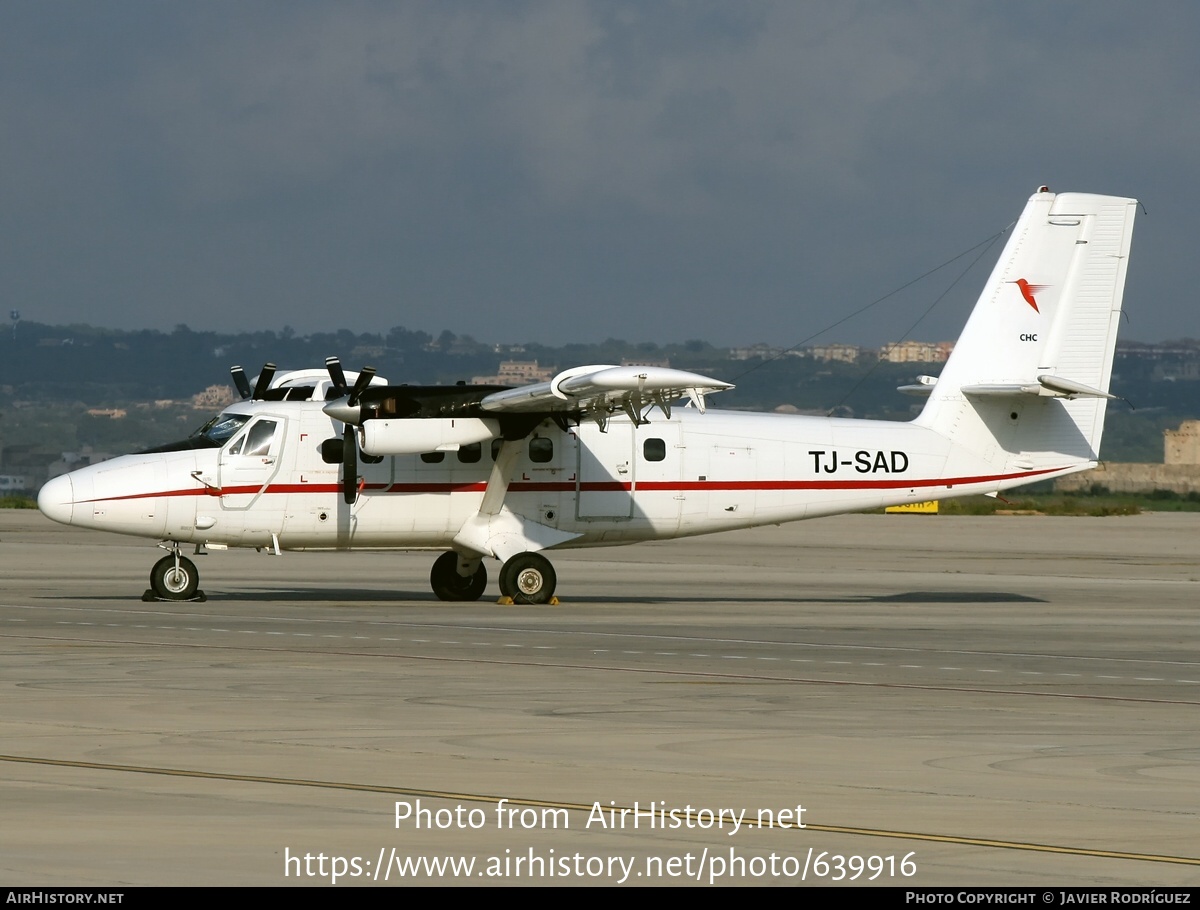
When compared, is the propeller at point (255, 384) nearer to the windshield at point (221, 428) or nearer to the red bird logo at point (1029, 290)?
the windshield at point (221, 428)

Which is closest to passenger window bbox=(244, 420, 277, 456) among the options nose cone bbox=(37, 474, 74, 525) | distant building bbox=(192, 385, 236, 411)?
nose cone bbox=(37, 474, 74, 525)

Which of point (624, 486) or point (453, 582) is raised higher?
point (624, 486)

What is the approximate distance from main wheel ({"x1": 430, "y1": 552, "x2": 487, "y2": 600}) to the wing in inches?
144

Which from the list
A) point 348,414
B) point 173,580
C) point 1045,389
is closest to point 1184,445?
point 1045,389

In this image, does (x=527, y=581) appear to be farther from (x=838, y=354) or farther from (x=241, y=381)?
(x=838, y=354)

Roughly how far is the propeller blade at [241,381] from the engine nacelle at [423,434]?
15.1 ft

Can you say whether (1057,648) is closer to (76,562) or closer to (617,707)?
(617,707)

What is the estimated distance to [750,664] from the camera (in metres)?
17.4

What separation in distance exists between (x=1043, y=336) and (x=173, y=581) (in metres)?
14.6

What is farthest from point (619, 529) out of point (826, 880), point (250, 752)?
point (826, 880)

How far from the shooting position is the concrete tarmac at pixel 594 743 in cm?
800

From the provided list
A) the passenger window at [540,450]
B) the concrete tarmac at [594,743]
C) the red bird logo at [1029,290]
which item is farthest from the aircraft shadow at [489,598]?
the red bird logo at [1029,290]

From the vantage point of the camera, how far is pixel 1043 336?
91.8 ft

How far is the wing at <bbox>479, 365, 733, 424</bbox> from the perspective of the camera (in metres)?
22.4
